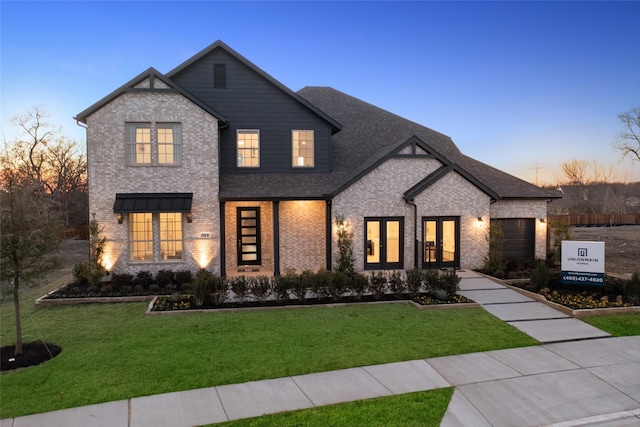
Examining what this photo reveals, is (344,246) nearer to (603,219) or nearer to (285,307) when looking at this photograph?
(285,307)

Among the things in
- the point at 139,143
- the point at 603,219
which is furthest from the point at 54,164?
the point at 603,219

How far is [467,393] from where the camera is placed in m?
6.46

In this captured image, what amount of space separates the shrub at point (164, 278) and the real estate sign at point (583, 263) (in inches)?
531

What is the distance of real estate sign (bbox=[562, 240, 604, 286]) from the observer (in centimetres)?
1278

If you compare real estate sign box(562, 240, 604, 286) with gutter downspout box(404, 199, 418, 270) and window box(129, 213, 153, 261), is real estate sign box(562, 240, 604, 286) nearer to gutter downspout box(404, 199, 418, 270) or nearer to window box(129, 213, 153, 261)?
gutter downspout box(404, 199, 418, 270)

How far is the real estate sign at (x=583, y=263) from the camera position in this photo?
1278 centimetres

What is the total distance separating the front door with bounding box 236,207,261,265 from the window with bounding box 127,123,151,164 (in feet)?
14.8

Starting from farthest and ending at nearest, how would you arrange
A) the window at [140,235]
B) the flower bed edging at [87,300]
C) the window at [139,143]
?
the window at [140,235], the window at [139,143], the flower bed edging at [87,300]

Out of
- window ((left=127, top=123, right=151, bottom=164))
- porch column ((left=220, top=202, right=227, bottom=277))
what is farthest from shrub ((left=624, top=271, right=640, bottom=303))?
window ((left=127, top=123, right=151, bottom=164))

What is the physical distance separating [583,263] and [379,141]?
438 inches

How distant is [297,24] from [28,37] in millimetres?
11751

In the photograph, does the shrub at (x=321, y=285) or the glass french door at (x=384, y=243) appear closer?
the shrub at (x=321, y=285)

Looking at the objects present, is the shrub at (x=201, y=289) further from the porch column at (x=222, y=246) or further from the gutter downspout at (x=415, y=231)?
the gutter downspout at (x=415, y=231)

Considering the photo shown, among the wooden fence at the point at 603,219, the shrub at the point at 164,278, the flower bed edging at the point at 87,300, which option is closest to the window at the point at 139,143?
the shrub at the point at 164,278
